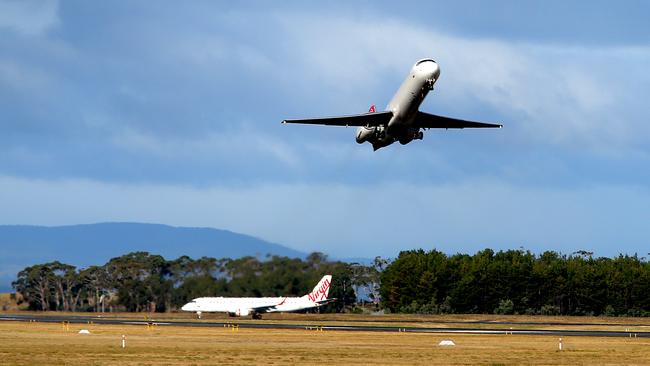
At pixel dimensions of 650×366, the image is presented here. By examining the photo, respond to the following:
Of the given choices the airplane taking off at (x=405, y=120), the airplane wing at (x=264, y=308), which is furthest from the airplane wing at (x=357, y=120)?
the airplane wing at (x=264, y=308)

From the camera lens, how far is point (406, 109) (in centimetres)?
8494

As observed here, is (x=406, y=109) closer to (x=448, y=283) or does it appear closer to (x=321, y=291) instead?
(x=321, y=291)

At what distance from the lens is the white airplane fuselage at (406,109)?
80250 millimetres

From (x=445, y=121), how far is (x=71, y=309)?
393ft

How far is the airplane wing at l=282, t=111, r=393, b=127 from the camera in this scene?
8794 centimetres

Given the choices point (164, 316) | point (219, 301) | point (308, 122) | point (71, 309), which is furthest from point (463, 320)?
point (71, 309)

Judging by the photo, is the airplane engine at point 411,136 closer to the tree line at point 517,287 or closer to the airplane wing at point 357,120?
the airplane wing at point 357,120

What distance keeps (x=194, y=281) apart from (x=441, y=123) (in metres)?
76.9

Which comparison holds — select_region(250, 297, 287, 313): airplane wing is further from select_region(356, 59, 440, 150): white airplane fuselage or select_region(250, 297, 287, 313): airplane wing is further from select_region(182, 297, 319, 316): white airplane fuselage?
select_region(356, 59, 440, 150): white airplane fuselage

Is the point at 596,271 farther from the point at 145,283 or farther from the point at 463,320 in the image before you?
the point at 145,283

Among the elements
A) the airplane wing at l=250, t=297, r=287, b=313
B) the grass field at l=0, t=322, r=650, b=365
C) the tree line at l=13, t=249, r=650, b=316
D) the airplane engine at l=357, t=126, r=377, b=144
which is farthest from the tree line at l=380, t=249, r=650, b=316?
the airplane engine at l=357, t=126, r=377, b=144

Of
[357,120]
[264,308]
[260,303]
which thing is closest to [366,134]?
[357,120]

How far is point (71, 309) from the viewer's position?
19550 cm

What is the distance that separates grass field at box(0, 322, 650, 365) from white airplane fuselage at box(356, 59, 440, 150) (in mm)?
16212
